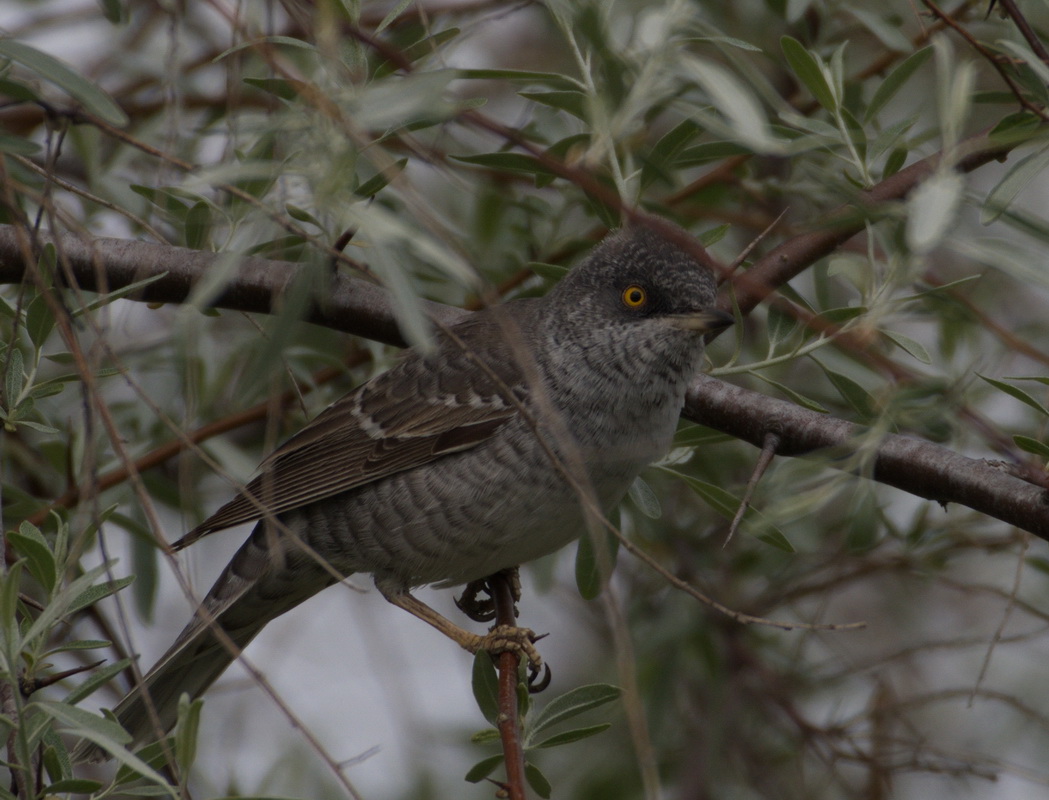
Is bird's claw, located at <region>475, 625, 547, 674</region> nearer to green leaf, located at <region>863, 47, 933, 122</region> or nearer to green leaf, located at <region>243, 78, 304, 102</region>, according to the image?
green leaf, located at <region>243, 78, 304, 102</region>

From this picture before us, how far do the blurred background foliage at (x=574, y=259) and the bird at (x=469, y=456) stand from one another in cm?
17

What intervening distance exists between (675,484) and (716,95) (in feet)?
9.25

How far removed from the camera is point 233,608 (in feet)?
12.8

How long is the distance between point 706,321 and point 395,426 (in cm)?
119

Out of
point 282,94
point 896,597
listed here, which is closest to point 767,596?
point 896,597

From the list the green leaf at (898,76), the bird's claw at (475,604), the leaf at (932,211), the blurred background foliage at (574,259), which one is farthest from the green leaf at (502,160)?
the bird's claw at (475,604)

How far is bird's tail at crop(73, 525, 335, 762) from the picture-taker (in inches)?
145

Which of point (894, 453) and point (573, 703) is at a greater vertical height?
point (894, 453)

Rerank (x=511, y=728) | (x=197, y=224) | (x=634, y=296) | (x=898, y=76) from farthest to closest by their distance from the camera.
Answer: (x=634, y=296), (x=197, y=224), (x=898, y=76), (x=511, y=728)

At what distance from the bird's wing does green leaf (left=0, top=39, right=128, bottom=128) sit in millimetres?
1562

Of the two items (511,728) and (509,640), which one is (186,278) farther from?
(511,728)

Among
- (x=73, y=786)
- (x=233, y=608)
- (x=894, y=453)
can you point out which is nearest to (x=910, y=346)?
(x=894, y=453)

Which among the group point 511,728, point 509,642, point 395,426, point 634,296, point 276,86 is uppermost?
point 276,86

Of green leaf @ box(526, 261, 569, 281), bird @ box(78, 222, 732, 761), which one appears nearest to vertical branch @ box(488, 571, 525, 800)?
bird @ box(78, 222, 732, 761)
